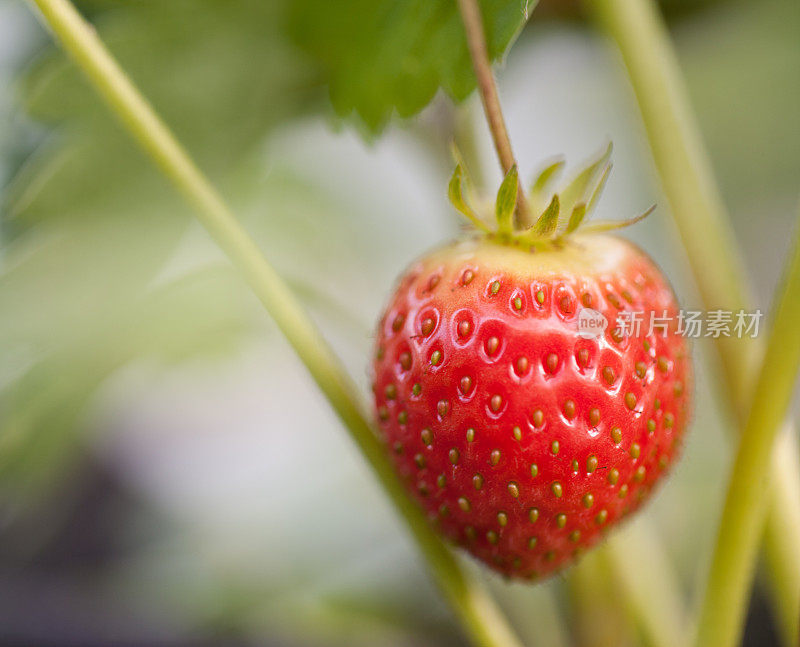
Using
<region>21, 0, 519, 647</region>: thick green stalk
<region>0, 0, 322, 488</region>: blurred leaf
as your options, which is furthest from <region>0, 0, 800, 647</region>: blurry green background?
<region>21, 0, 519, 647</region>: thick green stalk

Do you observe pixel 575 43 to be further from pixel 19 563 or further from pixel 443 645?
pixel 19 563

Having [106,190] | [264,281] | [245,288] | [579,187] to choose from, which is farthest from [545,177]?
[245,288]

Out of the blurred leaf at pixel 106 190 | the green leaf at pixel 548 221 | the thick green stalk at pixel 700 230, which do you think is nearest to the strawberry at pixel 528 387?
the green leaf at pixel 548 221

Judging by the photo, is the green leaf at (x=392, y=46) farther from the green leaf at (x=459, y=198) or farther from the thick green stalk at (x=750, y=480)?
the thick green stalk at (x=750, y=480)

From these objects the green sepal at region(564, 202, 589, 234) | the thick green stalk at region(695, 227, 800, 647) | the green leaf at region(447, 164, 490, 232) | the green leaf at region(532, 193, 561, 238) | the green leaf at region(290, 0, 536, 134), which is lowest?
the thick green stalk at region(695, 227, 800, 647)

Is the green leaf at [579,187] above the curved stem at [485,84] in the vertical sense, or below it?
below

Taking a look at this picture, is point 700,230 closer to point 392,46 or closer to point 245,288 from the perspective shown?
point 392,46

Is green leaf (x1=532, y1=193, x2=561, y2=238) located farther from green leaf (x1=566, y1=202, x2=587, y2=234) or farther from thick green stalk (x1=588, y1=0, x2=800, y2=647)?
thick green stalk (x1=588, y1=0, x2=800, y2=647)
